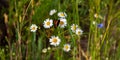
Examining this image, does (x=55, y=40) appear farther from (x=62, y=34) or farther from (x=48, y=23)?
(x=48, y=23)

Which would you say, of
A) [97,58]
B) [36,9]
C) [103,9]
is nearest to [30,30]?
[36,9]

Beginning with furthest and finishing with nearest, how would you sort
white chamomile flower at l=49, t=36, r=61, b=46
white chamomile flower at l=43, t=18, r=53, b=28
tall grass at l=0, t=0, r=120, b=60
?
1. white chamomile flower at l=43, t=18, r=53, b=28
2. white chamomile flower at l=49, t=36, r=61, b=46
3. tall grass at l=0, t=0, r=120, b=60

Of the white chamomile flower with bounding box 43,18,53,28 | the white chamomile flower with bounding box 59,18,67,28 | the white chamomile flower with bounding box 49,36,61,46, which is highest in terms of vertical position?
the white chamomile flower with bounding box 59,18,67,28

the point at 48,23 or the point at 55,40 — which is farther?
the point at 48,23

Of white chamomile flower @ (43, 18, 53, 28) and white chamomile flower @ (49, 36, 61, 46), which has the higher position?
white chamomile flower @ (43, 18, 53, 28)

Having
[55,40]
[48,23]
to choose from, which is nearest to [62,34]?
[55,40]

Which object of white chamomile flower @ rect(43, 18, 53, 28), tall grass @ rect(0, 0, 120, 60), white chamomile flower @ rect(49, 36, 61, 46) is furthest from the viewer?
white chamomile flower @ rect(43, 18, 53, 28)

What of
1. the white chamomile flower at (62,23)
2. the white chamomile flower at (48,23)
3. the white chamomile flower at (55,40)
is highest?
the white chamomile flower at (62,23)

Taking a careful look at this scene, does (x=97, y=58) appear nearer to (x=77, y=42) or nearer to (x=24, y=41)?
(x=77, y=42)
